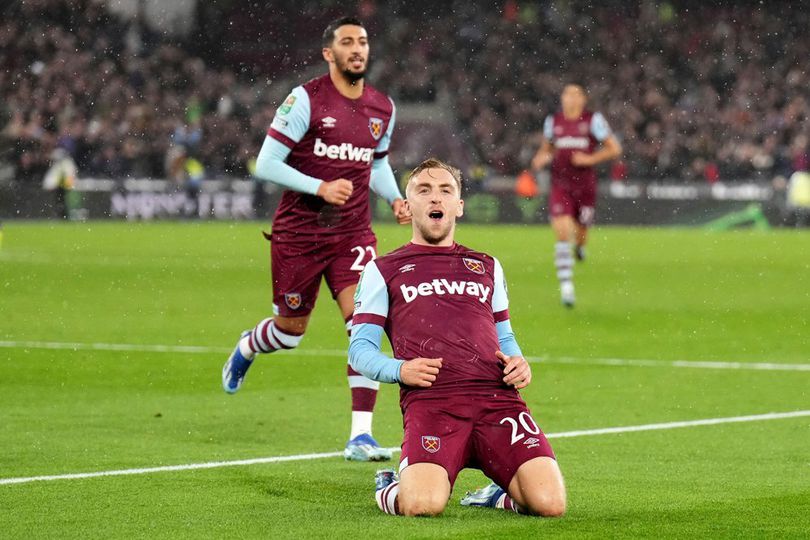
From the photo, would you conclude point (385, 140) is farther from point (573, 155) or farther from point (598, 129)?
point (573, 155)

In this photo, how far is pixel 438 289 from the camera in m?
6.95

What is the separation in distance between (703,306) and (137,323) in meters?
6.94

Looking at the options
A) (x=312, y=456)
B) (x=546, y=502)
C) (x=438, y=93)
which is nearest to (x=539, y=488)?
(x=546, y=502)

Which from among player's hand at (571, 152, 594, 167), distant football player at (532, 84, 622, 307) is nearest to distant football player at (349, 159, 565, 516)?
distant football player at (532, 84, 622, 307)

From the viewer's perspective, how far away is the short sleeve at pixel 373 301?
6.98 m

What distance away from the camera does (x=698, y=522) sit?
21.0ft

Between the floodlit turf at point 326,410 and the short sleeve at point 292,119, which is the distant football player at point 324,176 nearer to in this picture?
the short sleeve at point 292,119

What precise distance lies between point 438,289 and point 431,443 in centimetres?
74

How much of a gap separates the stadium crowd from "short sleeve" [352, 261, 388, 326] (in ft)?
111

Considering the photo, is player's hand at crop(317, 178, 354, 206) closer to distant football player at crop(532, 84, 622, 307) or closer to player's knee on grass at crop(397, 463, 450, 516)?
player's knee on grass at crop(397, 463, 450, 516)

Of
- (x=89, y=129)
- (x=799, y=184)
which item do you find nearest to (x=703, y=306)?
(x=799, y=184)

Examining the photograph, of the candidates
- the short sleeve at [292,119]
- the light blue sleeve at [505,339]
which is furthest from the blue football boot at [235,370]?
the light blue sleeve at [505,339]

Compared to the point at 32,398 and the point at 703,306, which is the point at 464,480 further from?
the point at 703,306

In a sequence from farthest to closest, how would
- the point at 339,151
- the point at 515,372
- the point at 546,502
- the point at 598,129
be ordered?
1. the point at 598,129
2. the point at 339,151
3. the point at 515,372
4. the point at 546,502
